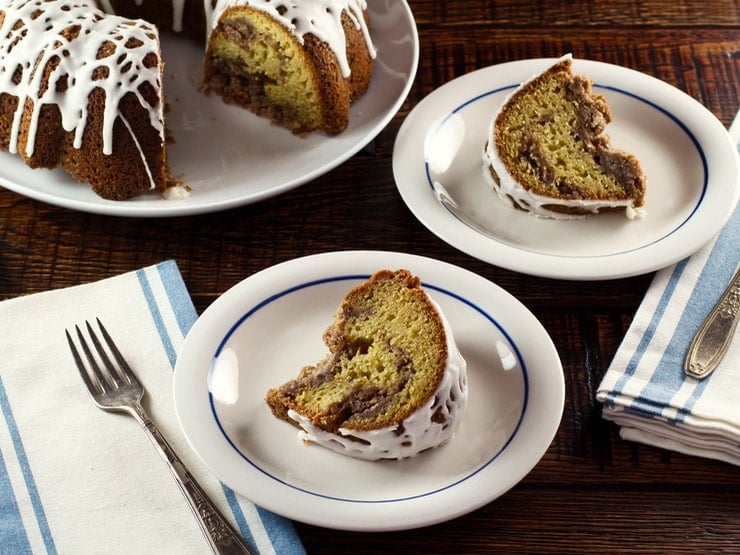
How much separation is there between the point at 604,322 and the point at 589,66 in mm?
746

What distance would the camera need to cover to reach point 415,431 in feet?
4.75

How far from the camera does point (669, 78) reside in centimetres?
235

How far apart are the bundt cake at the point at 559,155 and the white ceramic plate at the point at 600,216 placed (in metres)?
0.05

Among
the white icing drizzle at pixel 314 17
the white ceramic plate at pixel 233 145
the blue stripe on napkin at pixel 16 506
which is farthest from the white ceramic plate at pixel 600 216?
the blue stripe on napkin at pixel 16 506

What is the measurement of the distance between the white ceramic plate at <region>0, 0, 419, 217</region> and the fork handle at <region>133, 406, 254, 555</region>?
0.58m

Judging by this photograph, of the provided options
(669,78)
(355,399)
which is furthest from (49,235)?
(669,78)

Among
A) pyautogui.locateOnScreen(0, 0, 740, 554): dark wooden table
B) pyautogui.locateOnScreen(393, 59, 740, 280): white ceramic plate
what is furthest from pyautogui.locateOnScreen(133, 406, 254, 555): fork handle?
pyautogui.locateOnScreen(393, 59, 740, 280): white ceramic plate

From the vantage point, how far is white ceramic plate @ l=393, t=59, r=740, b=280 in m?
1.82

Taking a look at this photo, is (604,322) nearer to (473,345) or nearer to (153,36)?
(473,345)

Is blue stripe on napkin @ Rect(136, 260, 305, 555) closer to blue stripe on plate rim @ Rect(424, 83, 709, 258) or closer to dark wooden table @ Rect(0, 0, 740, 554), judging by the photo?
dark wooden table @ Rect(0, 0, 740, 554)

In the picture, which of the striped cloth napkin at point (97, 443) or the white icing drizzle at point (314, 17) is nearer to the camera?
the striped cloth napkin at point (97, 443)

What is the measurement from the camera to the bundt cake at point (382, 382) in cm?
145

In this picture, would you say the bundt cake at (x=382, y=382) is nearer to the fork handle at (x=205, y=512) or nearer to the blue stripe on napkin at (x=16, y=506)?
the fork handle at (x=205, y=512)

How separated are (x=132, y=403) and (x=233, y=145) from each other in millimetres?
773
